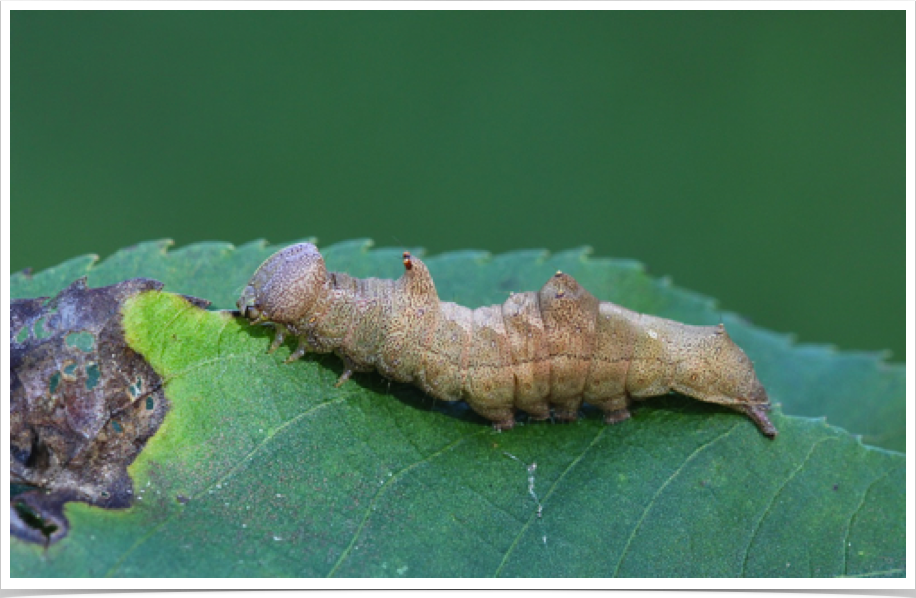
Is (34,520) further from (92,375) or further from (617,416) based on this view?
(617,416)

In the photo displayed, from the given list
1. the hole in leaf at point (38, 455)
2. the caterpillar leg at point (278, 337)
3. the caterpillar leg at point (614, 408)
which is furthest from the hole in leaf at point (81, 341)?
the caterpillar leg at point (614, 408)

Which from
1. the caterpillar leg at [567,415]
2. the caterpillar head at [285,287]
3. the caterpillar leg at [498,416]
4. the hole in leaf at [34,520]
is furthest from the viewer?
the caterpillar leg at [567,415]

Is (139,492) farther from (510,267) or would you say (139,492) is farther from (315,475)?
(510,267)

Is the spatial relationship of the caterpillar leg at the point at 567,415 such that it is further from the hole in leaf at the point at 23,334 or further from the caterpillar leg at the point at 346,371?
the hole in leaf at the point at 23,334

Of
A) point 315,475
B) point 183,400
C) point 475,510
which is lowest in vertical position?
point 475,510

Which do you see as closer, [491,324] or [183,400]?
[183,400]

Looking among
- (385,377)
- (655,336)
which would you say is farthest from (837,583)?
(385,377)

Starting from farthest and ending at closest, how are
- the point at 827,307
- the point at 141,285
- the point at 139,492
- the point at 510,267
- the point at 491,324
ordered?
the point at 827,307, the point at 510,267, the point at 491,324, the point at 141,285, the point at 139,492

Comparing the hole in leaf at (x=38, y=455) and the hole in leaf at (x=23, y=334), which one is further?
the hole in leaf at (x=23, y=334)
